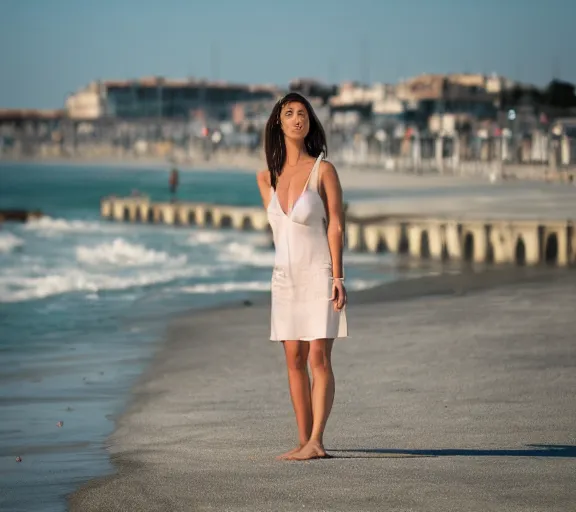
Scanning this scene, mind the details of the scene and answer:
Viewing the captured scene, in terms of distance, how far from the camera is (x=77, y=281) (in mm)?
29141

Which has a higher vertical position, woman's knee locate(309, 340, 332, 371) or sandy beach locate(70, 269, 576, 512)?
woman's knee locate(309, 340, 332, 371)

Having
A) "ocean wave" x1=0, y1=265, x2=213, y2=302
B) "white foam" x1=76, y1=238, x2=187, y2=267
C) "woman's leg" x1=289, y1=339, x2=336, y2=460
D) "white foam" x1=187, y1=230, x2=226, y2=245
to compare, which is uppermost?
"woman's leg" x1=289, y1=339, x2=336, y2=460

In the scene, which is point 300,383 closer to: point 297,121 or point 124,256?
point 297,121

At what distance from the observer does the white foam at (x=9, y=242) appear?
4684 centimetres

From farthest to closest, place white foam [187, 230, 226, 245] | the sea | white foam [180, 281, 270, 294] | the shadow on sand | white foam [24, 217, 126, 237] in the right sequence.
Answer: white foam [24, 217, 126, 237] → white foam [187, 230, 226, 245] → white foam [180, 281, 270, 294] → the sea → the shadow on sand

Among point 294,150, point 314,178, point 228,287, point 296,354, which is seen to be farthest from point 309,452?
point 228,287


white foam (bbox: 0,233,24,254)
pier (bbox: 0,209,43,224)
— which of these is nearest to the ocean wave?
white foam (bbox: 0,233,24,254)

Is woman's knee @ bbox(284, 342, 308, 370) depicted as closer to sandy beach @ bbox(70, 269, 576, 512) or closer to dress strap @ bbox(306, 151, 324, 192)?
sandy beach @ bbox(70, 269, 576, 512)

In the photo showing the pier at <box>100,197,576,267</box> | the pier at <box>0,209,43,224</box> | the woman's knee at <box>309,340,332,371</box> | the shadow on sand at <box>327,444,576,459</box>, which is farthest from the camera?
the pier at <box>0,209,43,224</box>

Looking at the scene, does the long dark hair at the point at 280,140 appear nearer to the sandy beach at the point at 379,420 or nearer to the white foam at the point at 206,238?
the sandy beach at the point at 379,420

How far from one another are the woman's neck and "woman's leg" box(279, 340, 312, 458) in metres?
0.85

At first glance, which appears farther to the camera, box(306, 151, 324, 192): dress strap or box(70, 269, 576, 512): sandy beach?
box(306, 151, 324, 192): dress strap

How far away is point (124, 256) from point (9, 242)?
12.8 meters

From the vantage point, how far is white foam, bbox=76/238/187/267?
36.7 m
